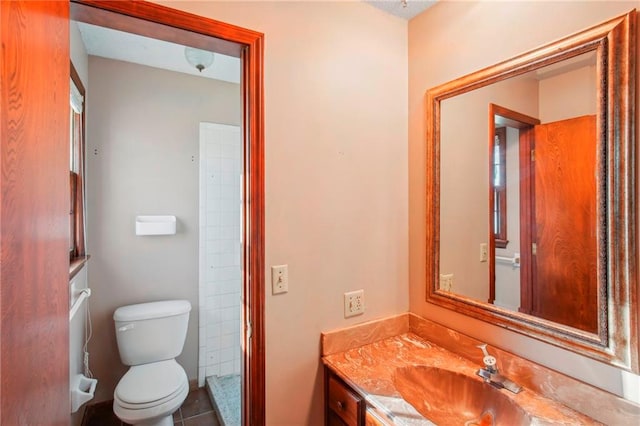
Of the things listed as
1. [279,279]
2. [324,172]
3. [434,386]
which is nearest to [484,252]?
[434,386]

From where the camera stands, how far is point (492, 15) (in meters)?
1.25

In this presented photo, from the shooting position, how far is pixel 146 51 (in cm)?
218

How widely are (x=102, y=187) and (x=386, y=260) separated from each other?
79.3 inches

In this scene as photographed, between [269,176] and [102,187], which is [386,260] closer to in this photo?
[269,176]

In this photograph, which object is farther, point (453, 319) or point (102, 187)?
point (102, 187)

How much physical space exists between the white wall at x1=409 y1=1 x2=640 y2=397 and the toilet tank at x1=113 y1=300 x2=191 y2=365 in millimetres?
1683

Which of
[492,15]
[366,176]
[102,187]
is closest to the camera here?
[492,15]

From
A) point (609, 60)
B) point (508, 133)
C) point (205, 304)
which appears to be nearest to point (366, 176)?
point (508, 133)

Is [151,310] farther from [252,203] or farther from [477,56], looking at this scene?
[477,56]

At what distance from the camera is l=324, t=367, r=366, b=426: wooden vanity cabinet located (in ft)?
3.72

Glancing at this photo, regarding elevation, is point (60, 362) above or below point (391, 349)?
above

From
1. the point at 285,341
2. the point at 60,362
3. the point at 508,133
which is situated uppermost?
the point at 508,133

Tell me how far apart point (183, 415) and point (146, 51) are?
255cm

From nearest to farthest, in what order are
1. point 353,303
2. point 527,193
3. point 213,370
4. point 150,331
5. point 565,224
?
point 565,224
point 527,193
point 353,303
point 150,331
point 213,370
